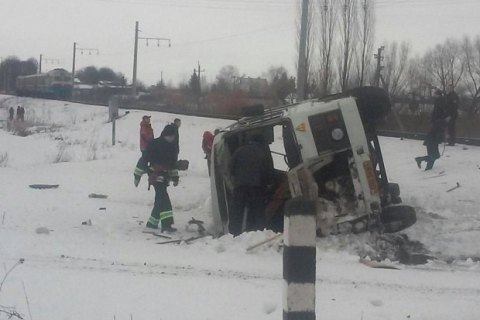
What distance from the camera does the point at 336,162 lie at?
8727 millimetres

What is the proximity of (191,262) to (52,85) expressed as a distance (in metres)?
Answer: 61.6

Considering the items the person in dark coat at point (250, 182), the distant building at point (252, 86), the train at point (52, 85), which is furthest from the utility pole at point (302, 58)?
the train at point (52, 85)

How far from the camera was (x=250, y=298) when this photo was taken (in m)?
5.59

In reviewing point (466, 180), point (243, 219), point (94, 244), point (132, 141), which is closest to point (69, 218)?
point (94, 244)

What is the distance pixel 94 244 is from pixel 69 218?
6.41 ft

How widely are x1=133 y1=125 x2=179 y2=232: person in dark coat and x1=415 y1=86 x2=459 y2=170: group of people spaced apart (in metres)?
6.80

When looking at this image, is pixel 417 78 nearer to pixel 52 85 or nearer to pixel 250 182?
pixel 52 85

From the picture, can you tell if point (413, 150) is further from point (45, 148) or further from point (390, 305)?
point (45, 148)

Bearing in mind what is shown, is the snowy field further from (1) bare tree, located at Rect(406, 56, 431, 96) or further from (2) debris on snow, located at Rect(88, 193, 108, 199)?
(1) bare tree, located at Rect(406, 56, 431, 96)

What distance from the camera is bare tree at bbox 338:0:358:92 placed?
3294cm

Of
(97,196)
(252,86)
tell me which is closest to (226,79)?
(252,86)

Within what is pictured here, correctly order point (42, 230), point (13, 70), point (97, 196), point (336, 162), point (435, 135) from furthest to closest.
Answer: point (13, 70) → point (435, 135) → point (97, 196) → point (336, 162) → point (42, 230)

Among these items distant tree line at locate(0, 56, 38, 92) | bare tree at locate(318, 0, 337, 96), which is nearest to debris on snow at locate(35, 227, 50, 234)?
bare tree at locate(318, 0, 337, 96)

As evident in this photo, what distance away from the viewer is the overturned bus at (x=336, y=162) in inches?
336
